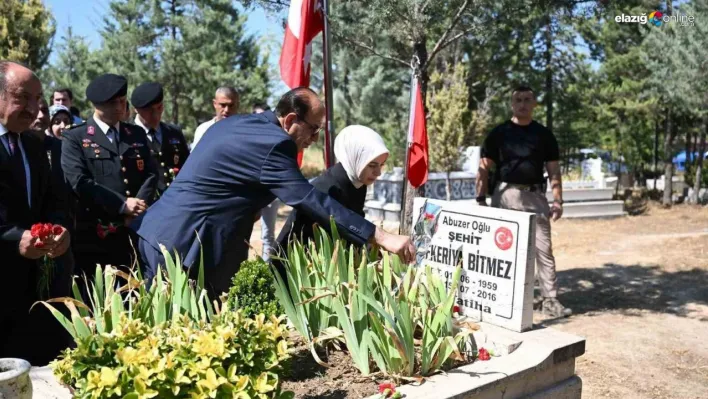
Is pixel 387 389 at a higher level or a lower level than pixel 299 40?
lower

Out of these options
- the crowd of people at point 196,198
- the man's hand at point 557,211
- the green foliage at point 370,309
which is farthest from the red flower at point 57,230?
the man's hand at point 557,211

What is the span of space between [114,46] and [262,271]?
737 inches

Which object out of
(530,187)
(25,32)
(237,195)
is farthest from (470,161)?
(237,195)

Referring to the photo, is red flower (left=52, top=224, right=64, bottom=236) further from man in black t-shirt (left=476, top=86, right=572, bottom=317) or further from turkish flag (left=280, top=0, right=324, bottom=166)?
man in black t-shirt (left=476, top=86, right=572, bottom=317)

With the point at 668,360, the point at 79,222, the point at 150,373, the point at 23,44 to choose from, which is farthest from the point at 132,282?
Result: the point at 23,44

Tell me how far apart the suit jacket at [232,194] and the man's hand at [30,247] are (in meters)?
0.41

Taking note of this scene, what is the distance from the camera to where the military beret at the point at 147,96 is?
15.9ft

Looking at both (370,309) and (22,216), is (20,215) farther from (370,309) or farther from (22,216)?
(370,309)

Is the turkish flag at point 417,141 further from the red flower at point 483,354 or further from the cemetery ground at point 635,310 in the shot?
the red flower at point 483,354

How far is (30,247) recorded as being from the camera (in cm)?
267

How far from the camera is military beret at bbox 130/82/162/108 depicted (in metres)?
4.83

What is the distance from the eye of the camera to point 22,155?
294 centimetres

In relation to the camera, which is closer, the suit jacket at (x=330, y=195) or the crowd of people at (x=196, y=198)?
the crowd of people at (x=196, y=198)

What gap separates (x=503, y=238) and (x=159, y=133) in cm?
292
